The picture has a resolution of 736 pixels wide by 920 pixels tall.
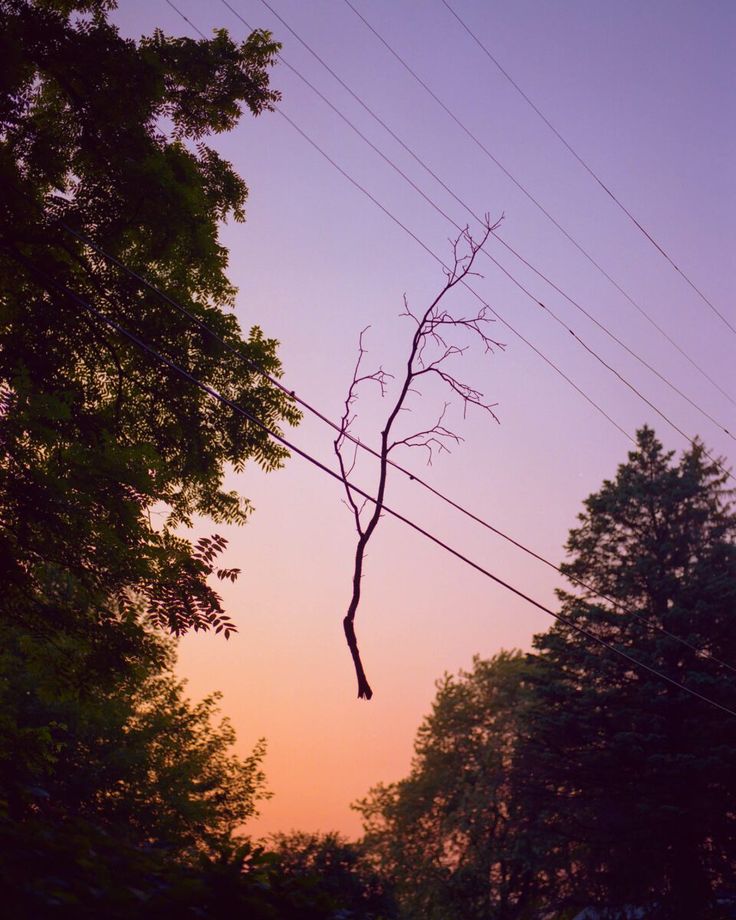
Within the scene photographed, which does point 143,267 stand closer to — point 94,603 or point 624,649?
point 94,603

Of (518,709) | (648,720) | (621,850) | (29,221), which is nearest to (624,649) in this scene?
(648,720)

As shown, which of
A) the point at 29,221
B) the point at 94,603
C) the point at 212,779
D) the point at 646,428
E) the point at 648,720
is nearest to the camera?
the point at 29,221

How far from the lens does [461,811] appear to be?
38.7 metres

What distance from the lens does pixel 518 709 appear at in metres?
42.6

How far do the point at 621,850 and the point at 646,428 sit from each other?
15340 mm

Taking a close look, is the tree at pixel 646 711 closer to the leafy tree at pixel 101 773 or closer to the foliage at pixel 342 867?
the foliage at pixel 342 867

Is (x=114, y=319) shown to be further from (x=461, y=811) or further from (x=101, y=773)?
(x=461, y=811)

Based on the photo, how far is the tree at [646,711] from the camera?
23.3 m

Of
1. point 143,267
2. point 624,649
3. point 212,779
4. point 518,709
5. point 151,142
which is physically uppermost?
point 518,709

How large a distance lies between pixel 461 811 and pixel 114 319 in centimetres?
3506

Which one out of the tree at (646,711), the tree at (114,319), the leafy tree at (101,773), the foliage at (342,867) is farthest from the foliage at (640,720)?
the tree at (114,319)

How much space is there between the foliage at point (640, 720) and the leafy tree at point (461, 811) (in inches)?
243

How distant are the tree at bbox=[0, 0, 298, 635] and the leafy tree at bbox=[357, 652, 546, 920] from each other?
25.7 m

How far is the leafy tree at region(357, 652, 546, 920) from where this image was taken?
123 ft
